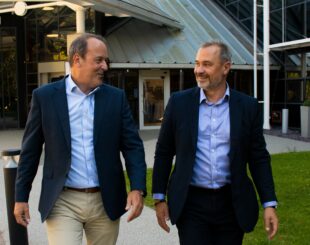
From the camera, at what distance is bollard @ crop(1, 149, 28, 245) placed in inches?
199

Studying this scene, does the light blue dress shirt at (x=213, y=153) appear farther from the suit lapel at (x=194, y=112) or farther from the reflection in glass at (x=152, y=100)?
the reflection in glass at (x=152, y=100)

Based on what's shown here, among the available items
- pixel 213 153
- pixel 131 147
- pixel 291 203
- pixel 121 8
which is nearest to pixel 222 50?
pixel 213 153

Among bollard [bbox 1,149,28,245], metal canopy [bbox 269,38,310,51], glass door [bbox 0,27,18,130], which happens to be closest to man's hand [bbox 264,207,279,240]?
bollard [bbox 1,149,28,245]

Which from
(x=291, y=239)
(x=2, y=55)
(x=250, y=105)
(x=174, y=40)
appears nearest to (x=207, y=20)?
(x=174, y=40)

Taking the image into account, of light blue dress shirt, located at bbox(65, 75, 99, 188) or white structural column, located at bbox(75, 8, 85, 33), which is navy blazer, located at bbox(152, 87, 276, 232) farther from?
white structural column, located at bbox(75, 8, 85, 33)

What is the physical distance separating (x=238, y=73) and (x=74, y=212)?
21.7 metres

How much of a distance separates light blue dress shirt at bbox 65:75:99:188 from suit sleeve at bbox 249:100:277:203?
1.06 m

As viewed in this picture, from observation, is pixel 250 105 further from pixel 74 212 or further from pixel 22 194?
pixel 22 194

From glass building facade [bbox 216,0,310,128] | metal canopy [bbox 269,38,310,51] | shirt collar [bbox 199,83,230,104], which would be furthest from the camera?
glass building facade [bbox 216,0,310,128]

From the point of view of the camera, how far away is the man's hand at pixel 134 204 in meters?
3.38

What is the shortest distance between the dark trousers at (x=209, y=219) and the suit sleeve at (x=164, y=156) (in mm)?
260

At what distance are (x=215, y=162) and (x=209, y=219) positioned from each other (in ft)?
1.19

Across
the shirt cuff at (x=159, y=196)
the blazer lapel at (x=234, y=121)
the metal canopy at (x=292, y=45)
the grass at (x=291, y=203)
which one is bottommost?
the grass at (x=291, y=203)


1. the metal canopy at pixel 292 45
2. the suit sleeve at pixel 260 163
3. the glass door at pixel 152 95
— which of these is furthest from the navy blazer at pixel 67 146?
the glass door at pixel 152 95
